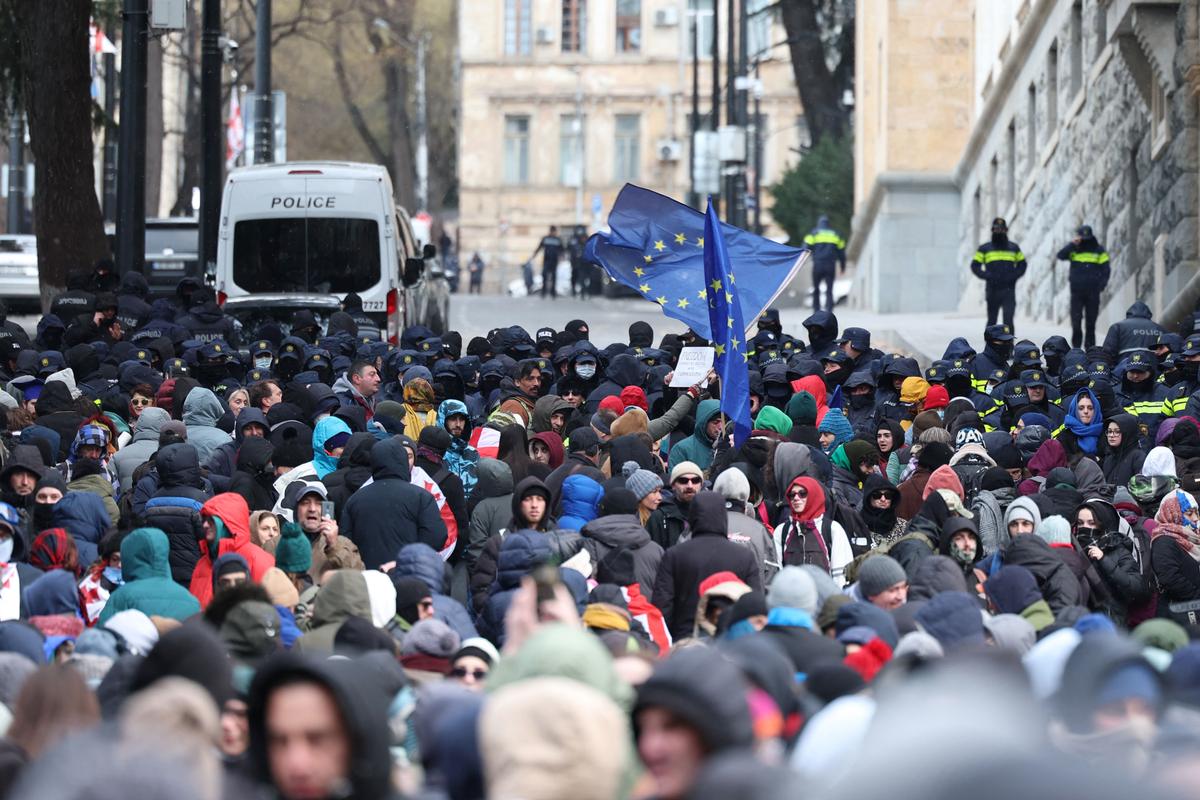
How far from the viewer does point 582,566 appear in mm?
10773

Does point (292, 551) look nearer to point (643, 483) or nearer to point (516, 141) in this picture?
point (643, 483)

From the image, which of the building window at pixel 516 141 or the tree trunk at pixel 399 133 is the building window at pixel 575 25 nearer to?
the building window at pixel 516 141

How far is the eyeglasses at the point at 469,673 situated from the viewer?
836 cm

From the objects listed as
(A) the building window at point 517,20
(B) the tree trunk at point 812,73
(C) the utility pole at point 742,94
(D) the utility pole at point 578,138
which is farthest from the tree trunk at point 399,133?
(C) the utility pole at point 742,94

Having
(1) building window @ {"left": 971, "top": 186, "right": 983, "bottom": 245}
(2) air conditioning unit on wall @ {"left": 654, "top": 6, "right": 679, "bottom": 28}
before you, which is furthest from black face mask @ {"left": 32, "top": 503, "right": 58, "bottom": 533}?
(2) air conditioning unit on wall @ {"left": 654, "top": 6, "right": 679, "bottom": 28}

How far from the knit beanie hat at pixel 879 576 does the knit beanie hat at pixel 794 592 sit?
0.63m

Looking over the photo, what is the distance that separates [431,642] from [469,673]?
552 mm

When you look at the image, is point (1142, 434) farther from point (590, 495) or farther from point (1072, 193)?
point (1072, 193)

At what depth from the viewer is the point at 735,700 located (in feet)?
18.5

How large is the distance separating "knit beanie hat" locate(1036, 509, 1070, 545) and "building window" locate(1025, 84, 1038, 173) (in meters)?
23.1

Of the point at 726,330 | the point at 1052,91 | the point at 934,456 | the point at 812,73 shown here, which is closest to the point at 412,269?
the point at 726,330

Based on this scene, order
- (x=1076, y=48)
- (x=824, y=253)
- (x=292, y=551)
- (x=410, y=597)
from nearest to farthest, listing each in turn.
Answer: (x=410, y=597) → (x=292, y=551) → (x=1076, y=48) → (x=824, y=253)

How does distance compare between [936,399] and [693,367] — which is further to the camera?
[936,399]

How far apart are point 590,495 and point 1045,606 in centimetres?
265
